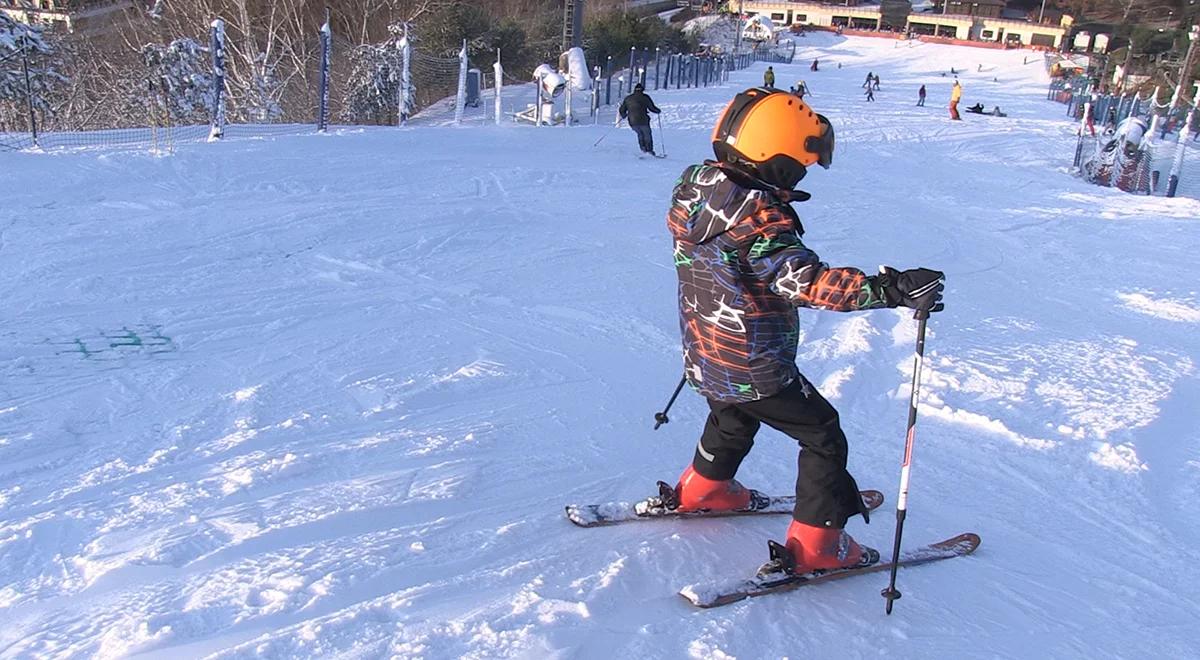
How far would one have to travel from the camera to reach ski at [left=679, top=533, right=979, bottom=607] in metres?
2.60

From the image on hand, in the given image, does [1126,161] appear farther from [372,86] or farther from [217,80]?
[372,86]

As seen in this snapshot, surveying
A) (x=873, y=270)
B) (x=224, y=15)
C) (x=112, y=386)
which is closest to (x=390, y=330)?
(x=112, y=386)

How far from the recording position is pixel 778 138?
236 centimetres

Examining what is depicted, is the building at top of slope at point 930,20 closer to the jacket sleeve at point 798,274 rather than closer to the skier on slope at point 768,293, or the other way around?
the skier on slope at point 768,293

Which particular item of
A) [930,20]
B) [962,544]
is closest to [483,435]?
[962,544]

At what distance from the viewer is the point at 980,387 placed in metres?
4.96

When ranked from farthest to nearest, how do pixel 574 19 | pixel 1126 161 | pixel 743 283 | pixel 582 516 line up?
pixel 574 19 → pixel 1126 161 → pixel 582 516 → pixel 743 283

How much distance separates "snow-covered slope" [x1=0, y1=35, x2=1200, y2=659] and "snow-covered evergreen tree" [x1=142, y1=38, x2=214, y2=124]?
23.5 ft

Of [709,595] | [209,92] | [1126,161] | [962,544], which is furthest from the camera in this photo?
[209,92]

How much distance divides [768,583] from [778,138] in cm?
144

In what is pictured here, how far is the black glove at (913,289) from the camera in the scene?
225 centimetres

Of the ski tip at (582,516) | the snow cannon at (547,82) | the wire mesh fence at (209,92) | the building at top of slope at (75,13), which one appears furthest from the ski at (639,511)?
the building at top of slope at (75,13)

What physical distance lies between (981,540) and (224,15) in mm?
27524

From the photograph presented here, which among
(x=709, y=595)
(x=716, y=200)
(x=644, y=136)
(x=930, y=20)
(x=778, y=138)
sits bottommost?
(x=709, y=595)
